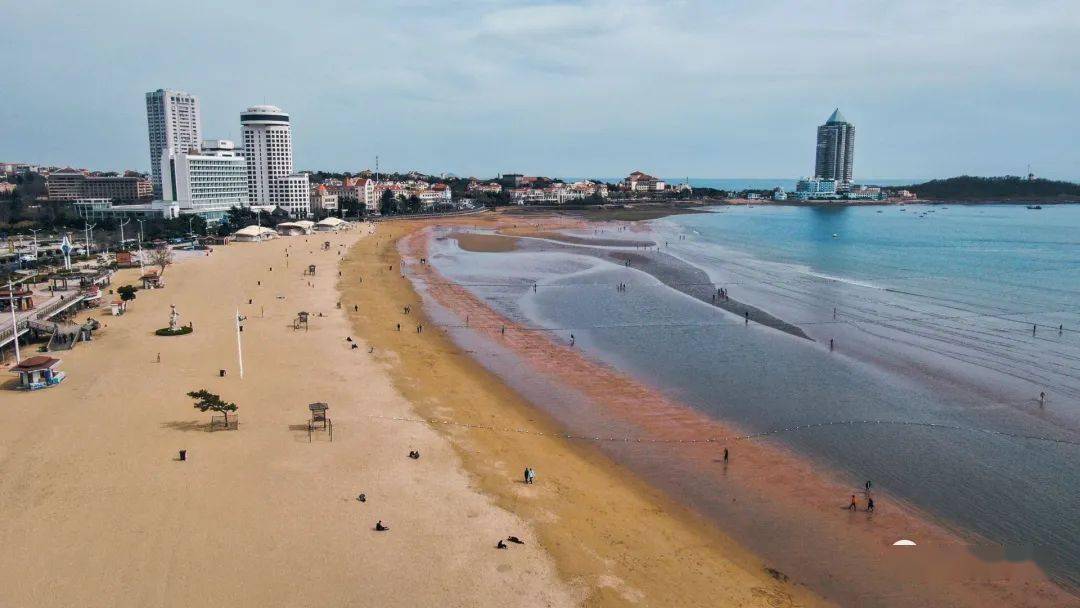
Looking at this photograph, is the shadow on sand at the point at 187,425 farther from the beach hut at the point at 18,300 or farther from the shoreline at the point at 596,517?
the beach hut at the point at 18,300

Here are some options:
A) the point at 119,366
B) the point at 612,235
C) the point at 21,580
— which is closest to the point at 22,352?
the point at 119,366

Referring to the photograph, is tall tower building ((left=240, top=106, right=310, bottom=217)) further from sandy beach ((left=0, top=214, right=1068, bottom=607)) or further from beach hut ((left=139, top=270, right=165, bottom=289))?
sandy beach ((left=0, top=214, right=1068, bottom=607))

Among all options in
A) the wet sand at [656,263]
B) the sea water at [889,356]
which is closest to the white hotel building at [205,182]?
the wet sand at [656,263]

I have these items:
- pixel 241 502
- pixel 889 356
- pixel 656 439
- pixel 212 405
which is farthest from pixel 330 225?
pixel 241 502

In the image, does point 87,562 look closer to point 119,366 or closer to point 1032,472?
point 119,366

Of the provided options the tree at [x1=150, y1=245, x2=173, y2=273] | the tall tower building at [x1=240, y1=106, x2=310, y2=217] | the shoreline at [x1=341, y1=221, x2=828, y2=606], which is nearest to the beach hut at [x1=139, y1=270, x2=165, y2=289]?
the tree at [x1=150, y1=245, x2=173, y2=273]

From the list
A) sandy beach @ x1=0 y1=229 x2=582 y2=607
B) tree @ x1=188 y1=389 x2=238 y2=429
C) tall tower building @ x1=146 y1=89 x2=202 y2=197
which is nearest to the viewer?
sandy beach @ x1=0 y1=229 x2=582 y2=607

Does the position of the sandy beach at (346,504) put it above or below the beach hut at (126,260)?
below
